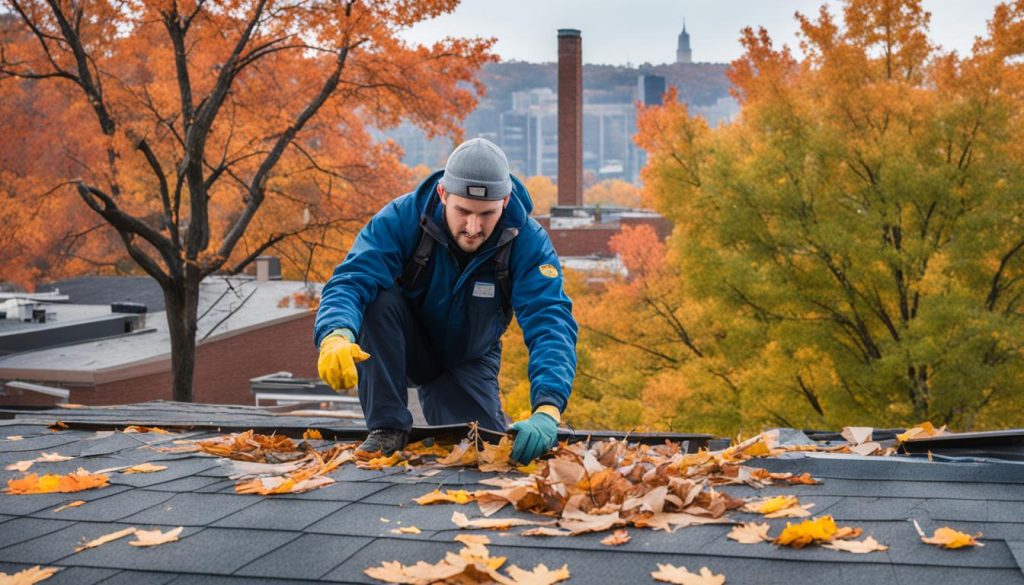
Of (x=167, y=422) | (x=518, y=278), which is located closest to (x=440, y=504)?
(x=518, y=278)

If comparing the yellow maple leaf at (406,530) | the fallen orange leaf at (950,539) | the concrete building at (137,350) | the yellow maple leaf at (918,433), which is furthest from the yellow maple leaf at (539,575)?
the concrete building at (137,350)

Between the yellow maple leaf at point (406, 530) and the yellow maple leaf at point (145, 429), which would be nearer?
the yellow maple leaf at point (406, 530)

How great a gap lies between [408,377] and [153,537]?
2.13m

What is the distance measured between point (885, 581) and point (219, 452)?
2.63m

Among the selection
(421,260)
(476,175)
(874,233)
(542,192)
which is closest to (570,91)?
(874,233)

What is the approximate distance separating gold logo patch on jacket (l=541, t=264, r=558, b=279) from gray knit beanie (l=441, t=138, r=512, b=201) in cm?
37

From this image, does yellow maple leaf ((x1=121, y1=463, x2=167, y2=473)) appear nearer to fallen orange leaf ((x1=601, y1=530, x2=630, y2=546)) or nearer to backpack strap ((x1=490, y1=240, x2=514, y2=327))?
backpack strap ((x1=490, y1=240, x2=514, y2=327))

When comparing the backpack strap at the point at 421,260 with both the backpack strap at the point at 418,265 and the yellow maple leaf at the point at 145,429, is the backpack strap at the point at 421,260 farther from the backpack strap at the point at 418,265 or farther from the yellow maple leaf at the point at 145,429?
the yellow maple leaf at the point at 145,429

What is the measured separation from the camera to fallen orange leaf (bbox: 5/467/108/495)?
3.29 m

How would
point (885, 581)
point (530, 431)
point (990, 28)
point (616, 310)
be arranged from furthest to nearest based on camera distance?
point (616, 310) → point (990, 28) → point (530, 431) → point (885, 581)

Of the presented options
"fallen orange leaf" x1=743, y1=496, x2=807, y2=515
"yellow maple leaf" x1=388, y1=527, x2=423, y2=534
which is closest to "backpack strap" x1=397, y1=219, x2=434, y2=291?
"yellow maple leaf" x1=388, y1=527, x2=423, y2=534

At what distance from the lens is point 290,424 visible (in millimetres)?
5070

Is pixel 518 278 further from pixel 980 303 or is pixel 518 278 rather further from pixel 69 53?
pixel 69 53

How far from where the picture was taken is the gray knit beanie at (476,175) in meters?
3.83
